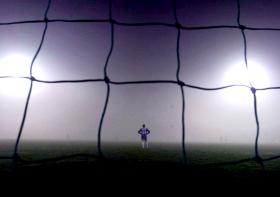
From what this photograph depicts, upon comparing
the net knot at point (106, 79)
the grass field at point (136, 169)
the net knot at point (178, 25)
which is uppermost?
the net knot at point (178, 25)

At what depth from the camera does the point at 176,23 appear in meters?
2.93

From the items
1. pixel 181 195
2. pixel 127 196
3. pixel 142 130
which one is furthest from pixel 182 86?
pixel 142 130

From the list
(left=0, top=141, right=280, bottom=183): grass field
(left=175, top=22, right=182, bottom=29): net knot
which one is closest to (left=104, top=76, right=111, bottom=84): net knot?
(left=0, top=141, right=280, bottom=183): grass field

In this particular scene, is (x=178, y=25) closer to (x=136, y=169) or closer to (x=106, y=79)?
(x=106, y=79)

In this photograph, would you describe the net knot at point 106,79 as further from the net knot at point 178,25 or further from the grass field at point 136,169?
the net knot at point 178,25

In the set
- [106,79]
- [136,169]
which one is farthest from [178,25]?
[136,169]

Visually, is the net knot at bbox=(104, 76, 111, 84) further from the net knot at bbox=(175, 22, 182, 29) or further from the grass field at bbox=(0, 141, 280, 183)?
the net knot at bbox=(175, 22, 182, 29)

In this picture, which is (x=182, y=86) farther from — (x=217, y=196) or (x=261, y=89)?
(x=217, y=196)

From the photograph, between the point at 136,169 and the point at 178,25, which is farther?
the point at 136,169

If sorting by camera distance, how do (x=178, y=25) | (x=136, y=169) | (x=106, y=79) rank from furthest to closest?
1. (x=136, y=169)
2. (x=178, y=25)
3. (x=106, y=79)

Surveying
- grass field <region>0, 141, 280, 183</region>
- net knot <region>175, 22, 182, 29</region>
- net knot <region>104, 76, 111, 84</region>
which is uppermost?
net knot <region>175, 22, 182, 29</region>

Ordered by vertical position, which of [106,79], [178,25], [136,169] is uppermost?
[178,25]

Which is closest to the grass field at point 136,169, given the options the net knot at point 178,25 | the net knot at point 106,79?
the net knot at point 106,79

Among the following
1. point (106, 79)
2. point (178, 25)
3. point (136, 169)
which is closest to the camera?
point (106, 79)
